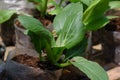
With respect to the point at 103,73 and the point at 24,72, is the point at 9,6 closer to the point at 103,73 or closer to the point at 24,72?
the point at 24,72

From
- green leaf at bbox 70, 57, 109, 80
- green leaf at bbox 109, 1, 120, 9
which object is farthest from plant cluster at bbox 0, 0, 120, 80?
green leaf at bbox 109, 1, 120, 9

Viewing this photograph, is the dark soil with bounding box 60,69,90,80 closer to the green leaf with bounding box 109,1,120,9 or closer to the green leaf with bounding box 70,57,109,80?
the green leaf with bounding box 70,57,109,80

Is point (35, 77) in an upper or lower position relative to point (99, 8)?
lower

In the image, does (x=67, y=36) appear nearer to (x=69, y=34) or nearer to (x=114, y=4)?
(x=69, y=34)

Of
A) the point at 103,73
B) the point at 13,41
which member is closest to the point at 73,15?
the point at 103,73

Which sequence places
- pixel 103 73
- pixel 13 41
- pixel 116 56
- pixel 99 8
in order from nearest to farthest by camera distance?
pixel 103 73
pixel 99 8
pixel 116 56
pixel 13 41

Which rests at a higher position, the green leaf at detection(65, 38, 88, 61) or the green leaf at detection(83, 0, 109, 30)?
the green leaf at detection(83, 0, 109, 30)

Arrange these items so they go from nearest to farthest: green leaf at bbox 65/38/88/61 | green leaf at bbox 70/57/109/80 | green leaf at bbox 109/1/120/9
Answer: green leaf at bbox 70/57/109/80, green leaf at bbox 65/38/88/61, green leaf at bbox 109/1/120/9
